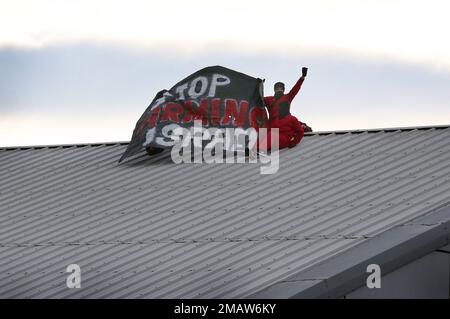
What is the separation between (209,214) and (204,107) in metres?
5.03

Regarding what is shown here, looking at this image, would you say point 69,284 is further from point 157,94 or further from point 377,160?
point 157,94

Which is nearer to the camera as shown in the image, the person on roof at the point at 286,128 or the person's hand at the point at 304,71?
the person on roof at the point at 286,128

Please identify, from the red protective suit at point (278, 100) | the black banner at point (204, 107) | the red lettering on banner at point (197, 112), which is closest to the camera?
the red protective suit at point (278, 100)

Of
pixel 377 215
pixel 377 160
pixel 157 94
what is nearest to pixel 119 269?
pixel 377 215

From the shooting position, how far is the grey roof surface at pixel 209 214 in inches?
715

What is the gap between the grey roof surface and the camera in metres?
18.2

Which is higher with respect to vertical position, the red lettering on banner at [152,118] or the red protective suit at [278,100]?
the red protective suit at [278,100]

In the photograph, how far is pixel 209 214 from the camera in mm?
21094

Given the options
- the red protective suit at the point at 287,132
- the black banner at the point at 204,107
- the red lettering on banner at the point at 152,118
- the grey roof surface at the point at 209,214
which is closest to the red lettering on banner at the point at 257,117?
the black banner at the point at 204,107

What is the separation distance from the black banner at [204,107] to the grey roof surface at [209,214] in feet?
1.94

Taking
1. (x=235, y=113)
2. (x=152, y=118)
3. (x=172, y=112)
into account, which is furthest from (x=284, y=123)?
(x=152, y=118)

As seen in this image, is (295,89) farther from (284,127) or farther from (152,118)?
(152,118)

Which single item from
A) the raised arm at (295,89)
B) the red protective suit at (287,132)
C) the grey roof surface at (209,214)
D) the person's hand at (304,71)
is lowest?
the grey roof surface at (209,214)

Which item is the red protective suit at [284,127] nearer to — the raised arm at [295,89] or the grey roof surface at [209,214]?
the raised arm at [295,89]
